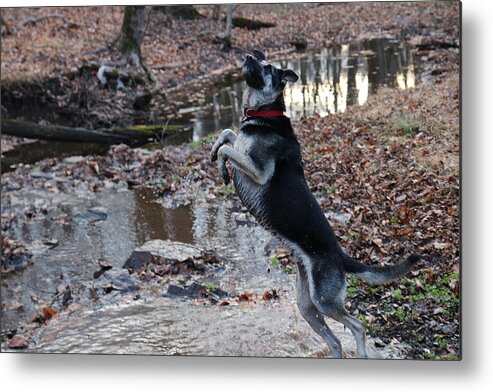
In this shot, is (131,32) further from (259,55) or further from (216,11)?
(259,55)

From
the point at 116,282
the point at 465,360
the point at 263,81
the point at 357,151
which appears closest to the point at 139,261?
the point at 116,282

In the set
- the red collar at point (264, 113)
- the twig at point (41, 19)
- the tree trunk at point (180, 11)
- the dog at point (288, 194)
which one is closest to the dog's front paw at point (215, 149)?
the dog at point (288, 194)

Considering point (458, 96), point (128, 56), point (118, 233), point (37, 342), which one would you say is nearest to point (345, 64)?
point (458, 96)

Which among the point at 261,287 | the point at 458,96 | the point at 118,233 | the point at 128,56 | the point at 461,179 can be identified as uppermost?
the point at 128,56

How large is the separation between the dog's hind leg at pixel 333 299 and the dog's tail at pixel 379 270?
9 centimetres

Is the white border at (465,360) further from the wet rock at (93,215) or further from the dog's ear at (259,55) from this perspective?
the dog's ear at (259,55)

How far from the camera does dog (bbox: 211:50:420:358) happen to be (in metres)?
3.77

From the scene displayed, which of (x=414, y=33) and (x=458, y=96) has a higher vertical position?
(x=414, y=33)

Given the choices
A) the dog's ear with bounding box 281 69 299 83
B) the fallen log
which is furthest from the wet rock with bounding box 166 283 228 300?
the dog's ear with bounding box 281 69 299 83

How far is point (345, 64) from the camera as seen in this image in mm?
4363

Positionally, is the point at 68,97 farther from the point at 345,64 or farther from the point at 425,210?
the point at 425,210

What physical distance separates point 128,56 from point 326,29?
124 centimetres

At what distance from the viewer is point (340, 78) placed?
4.41m

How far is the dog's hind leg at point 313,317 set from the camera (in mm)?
3895
